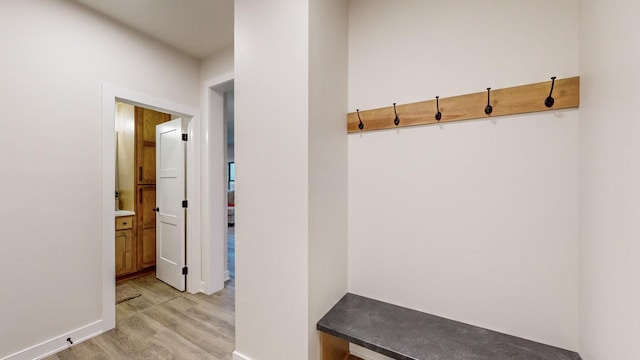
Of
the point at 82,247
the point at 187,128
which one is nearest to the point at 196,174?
the point at 187,128

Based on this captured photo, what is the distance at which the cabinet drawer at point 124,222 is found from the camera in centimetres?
297

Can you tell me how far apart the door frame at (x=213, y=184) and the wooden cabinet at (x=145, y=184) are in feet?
3.88

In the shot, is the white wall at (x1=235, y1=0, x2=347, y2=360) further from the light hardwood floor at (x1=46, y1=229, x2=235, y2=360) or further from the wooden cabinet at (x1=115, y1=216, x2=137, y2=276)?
the wooden cabinet at (x1=115, y1=216, x2=137, y2=276)

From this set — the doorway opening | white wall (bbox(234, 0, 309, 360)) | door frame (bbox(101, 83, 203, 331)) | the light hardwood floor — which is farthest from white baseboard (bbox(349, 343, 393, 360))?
the doorway opening

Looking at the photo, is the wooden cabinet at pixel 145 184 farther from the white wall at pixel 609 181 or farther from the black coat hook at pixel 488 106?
the white wall at pixel 609 181

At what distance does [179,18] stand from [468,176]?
8.74ft

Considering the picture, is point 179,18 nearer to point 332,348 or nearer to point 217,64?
point 217,64

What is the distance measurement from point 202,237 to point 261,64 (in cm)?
212

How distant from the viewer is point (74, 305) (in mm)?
1897

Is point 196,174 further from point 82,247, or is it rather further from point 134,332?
point 134,332

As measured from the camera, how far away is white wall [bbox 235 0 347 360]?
1.32 m

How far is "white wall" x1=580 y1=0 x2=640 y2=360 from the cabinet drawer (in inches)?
162

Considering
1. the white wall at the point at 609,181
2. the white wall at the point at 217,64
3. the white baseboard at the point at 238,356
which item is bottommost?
the white baseboard at the point at 238,356

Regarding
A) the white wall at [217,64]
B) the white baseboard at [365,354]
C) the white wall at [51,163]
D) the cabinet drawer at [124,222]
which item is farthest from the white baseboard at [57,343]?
the white wall at [217,64]
